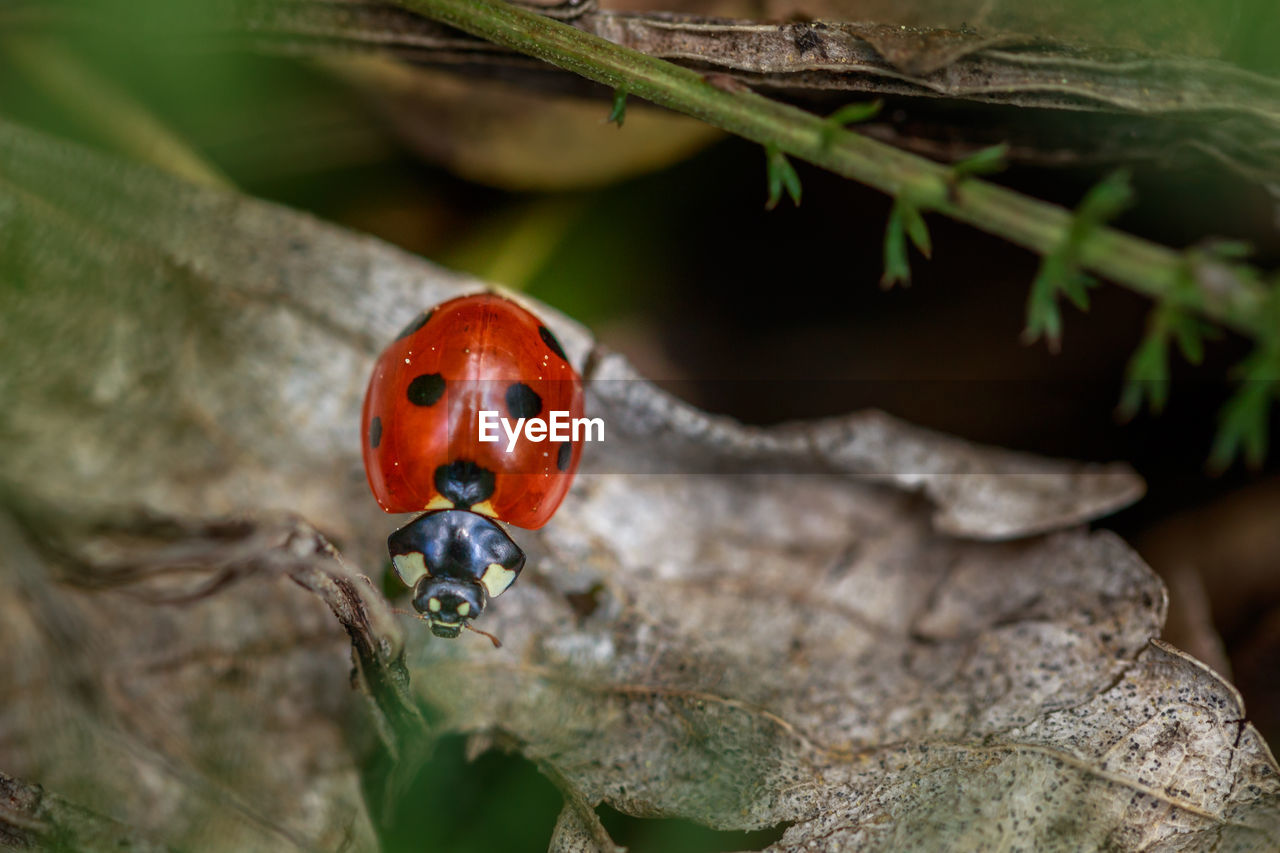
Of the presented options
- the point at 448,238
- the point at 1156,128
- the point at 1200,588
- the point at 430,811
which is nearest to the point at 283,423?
the point at 448,238

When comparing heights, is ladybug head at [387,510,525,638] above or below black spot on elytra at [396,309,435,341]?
below

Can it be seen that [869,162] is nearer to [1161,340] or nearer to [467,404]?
[1161,340]

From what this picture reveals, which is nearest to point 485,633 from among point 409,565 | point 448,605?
point 448,605

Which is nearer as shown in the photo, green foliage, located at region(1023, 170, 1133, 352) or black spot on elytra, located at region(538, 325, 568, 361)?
green foliage, located at region(1023, 170, 1133, 352)

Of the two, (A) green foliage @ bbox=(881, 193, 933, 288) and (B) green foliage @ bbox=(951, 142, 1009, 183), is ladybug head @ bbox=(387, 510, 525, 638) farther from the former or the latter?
(B) green foliage @ bbox=(951, 142, 1009, 183)

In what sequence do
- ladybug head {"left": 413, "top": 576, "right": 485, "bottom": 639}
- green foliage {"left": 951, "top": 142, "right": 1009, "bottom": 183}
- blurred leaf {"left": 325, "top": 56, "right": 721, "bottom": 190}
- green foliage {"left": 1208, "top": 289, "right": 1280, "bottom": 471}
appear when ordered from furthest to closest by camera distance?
1. blurred leaf {"left": 325, "top": 56, "right": 721, "bottom": 190}
2. ladybug head {"left": 413, "top": 576, "right": 485, "bottom": 639}
3. green foliage {"left": 951, "top": 142, "right": 1009, "bottom": 183}
4. green foliage {"left": 1208, "top": 289, "right": 1280, "bottom": 471}

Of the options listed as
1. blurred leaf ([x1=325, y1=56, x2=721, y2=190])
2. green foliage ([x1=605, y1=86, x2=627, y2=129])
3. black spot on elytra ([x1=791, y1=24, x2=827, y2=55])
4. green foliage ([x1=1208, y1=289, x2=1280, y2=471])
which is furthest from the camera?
blurred leaf ([x1=325, y1=56, x2=721, y2=190])

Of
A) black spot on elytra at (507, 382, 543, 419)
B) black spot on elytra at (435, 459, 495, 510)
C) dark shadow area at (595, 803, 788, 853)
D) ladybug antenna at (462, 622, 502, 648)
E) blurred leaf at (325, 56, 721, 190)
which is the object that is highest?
blurred leaf at (325, 56, 721, 190)

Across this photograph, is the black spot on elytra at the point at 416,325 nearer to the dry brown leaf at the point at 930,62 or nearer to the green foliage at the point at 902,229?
the dry brown leaf at the point at 930,62

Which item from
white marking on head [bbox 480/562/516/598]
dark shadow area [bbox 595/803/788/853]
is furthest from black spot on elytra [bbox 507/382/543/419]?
dark shadow area [bbox 595/803/788/853]

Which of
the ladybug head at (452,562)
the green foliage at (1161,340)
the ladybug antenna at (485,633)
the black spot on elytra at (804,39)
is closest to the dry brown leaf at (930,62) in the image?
the black spot on elytra at (804,39)
